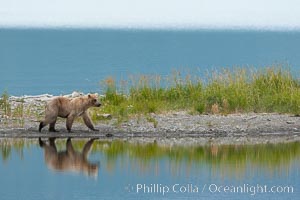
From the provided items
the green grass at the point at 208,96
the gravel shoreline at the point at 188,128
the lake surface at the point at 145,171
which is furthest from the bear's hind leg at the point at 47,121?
the green grass at the point at 208,96

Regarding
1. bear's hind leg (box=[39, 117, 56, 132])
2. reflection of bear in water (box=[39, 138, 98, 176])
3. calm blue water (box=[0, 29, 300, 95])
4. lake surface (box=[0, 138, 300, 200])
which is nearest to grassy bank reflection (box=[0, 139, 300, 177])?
lake surface (box=[0, 138, 300, 200])

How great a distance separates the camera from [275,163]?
1920cm

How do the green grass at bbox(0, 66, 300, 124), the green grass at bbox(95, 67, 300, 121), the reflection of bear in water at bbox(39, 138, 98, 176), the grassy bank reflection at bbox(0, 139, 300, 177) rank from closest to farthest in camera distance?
1. the reflection of bear in water at bbox(39, 138, 98, 176)
2. the grassy bank reflection at bbox(0, 139, 300, 177)
3. the green grass at bbox(0, 66, 300, 124)
4. the green grass at bbox(95, 67, 300, 121)

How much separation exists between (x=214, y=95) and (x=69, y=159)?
508 centimetres

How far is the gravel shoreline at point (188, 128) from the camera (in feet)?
70.6

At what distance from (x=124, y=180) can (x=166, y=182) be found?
59 cm

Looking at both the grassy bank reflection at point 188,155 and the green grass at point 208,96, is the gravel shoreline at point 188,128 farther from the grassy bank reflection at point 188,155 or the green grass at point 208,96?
the grassy bank reflection at point 188,155

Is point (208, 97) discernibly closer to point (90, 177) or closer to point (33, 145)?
point (33, 145)

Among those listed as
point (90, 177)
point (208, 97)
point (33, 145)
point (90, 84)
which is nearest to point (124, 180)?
point (90, 177)

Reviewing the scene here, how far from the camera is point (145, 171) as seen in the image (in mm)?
18328

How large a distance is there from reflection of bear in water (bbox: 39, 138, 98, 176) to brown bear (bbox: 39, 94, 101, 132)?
656 mm

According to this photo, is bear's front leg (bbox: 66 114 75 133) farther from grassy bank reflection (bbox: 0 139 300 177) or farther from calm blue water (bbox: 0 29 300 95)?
calm blue water (bbox: 0 29 300 95)

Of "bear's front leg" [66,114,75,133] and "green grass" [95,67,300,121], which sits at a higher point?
"green grass" [95,67,300,121]

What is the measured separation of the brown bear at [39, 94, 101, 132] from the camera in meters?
21.3
